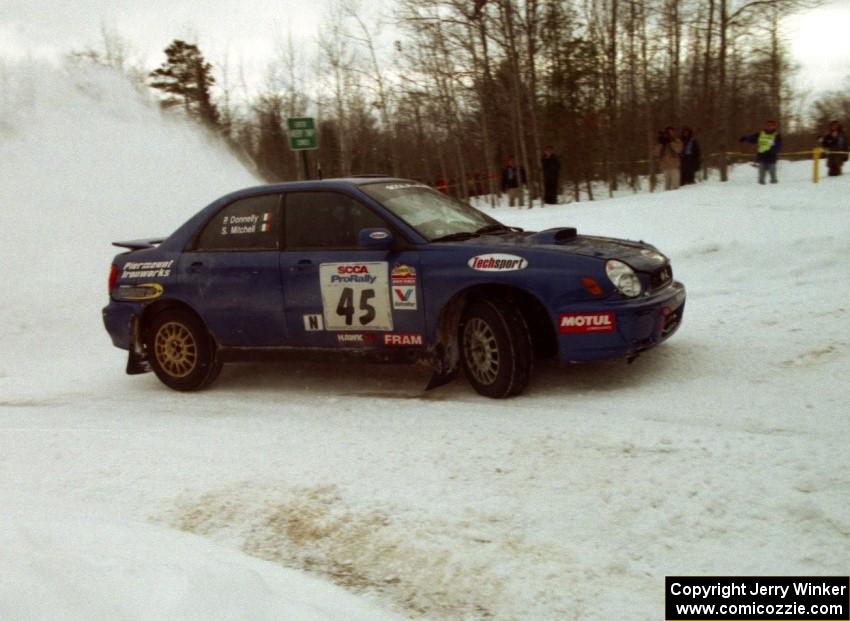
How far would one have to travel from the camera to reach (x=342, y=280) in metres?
5.48

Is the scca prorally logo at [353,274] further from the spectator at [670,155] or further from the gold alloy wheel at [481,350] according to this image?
the spectator at [670,155]

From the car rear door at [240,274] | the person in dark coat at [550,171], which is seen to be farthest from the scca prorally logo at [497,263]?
the person in dark coat at [550,171]

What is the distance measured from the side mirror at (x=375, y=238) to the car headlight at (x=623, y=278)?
4.90 feet

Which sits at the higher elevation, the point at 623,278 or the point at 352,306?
the point at 623,278

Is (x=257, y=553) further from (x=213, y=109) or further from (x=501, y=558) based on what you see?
(x=213, y=109)

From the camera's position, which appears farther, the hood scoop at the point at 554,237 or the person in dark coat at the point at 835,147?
the person in dark coat at the point at 835,147

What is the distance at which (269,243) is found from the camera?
584 cm

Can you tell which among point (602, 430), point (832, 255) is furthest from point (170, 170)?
point (602, 430)

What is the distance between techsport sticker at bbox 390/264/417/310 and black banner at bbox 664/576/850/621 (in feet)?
9.44

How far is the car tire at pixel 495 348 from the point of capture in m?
5.00

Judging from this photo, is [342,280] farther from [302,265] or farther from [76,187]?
[76,187]

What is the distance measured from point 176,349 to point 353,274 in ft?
5.95

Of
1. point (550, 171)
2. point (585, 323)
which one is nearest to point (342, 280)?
point (585, 323)

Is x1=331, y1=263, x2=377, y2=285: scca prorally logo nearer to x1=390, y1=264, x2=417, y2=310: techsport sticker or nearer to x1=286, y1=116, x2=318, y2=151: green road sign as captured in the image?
x1=390, y1=264, x2=417, y2=310: techsport sticker
